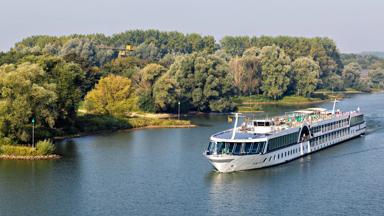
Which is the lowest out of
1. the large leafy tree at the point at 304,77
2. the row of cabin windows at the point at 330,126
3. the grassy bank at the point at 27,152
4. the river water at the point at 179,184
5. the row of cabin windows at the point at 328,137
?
the river water at the point at 179,184

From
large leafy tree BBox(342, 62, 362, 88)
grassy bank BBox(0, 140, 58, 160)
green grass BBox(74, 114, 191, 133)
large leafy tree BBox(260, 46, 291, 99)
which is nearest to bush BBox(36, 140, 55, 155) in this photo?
grassy bank BBox(0, 140, 58, 160)

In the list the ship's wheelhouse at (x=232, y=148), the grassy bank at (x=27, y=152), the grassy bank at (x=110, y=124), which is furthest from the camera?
the grassy bank at (x=110, y=124)

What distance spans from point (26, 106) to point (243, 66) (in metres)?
74.6

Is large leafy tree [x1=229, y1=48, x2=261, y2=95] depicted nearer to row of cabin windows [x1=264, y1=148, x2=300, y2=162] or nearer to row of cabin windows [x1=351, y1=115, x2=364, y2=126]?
row of cabin windows [x1=351, y1=115, x2=364, y2=126]

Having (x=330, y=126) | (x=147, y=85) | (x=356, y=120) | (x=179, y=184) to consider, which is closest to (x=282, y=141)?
(x=179, y=184)

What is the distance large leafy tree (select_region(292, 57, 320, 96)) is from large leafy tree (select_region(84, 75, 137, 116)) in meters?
54.9

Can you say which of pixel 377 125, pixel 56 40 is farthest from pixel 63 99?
pixel 56 40

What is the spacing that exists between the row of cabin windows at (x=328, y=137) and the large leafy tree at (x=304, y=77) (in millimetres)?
62179

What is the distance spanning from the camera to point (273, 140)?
183 ft

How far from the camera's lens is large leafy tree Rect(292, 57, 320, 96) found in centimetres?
13525

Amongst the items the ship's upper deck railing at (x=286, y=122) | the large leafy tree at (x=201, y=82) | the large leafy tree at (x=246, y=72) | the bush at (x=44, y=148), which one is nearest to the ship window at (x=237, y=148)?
the ship's upper deck railing at (x=286, y=122)

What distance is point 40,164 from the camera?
2207 inches

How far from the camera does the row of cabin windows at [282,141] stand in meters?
55.4

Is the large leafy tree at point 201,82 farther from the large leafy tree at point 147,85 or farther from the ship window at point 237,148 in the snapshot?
the ship window at point 237,148
